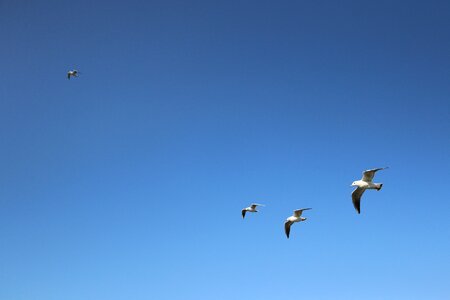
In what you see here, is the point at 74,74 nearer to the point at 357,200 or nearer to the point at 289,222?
the point at 289,222

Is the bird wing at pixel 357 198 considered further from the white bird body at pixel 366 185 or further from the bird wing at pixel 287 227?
the bird wing at pixel 287 227

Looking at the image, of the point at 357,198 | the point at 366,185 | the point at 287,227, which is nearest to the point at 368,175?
the point at 366,185

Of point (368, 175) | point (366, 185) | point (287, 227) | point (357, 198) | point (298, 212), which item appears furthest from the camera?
→ point (287, 227)

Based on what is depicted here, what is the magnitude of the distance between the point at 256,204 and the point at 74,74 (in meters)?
21.9

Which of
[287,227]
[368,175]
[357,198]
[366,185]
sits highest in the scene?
[368,175]

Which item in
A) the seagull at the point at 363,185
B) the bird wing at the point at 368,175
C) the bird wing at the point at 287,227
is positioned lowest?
the bird wing at the point at 287,227

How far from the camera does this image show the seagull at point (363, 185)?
36.3 meters

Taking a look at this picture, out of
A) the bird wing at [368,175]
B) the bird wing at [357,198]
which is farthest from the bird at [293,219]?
the bird wing at [368,175]

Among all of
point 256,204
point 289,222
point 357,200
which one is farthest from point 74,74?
point 357,200

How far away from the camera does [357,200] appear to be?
3844 cm

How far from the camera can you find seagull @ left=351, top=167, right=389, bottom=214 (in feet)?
119

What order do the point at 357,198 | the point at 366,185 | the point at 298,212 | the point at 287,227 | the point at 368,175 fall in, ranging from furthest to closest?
the point at 287,227, the point at 298,212, the point at 357,198, the point at 366,185, the point at 368,175

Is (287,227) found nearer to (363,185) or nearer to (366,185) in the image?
(363,185)

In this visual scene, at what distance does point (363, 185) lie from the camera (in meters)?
37.0
